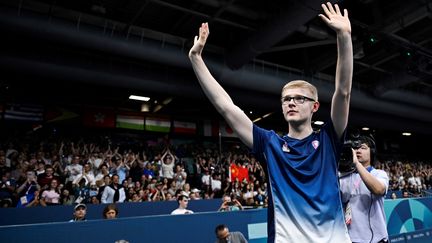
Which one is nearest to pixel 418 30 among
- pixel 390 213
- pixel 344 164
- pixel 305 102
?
pixel 390 213

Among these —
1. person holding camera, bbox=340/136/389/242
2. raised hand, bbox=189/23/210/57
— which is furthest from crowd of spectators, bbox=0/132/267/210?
raised hand, bbox=189/23/210/57

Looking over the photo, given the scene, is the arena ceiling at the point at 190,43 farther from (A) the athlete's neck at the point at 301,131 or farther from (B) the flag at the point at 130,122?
(A) the athlete's neck at the point at 301,131

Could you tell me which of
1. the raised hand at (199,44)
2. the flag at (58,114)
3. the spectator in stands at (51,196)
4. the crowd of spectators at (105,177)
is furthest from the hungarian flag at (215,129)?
the raised hand at (199,44)

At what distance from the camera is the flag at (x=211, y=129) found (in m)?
21.0

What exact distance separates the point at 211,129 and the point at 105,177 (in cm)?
1203

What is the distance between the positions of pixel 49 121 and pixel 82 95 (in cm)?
198

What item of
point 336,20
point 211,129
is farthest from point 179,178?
point 336,20

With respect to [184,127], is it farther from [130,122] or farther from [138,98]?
[138,98]

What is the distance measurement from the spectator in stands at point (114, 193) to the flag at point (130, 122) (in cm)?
905

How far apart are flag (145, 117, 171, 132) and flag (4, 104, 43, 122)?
5533mm

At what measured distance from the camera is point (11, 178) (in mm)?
8883

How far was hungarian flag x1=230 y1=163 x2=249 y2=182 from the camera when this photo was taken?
14859 millimetres

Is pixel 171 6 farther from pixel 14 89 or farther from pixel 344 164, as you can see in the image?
pixel 14 89

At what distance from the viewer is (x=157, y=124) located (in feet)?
63.6
